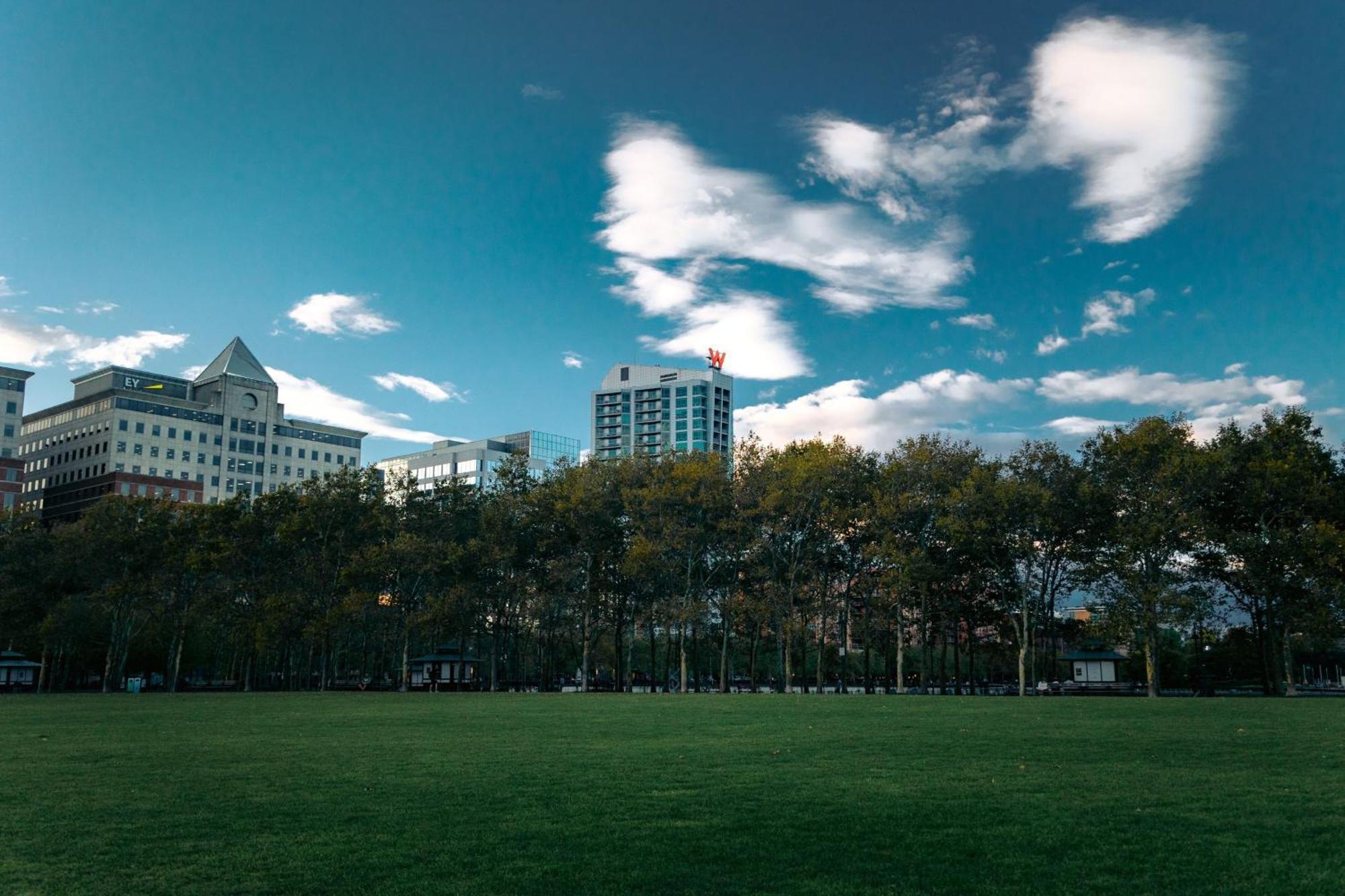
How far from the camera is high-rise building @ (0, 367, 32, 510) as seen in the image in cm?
14638

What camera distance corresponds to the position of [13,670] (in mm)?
81750

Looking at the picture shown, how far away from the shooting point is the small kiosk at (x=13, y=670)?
79438 millimetres

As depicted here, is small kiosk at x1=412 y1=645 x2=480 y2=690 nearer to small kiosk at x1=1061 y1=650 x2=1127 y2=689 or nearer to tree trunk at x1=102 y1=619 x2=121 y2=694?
tree trunk at x1=102 y1=619 x2=121 y2=694

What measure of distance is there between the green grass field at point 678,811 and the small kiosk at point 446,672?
59785 millimetres

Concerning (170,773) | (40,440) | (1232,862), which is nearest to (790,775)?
(1232,862)

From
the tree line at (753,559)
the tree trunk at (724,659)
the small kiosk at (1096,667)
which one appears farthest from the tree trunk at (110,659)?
the small kiosk at (1096,667)

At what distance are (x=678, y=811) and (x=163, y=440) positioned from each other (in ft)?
607

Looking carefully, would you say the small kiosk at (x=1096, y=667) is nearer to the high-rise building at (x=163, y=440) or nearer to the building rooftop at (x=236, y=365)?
the high-rise building at (x=163, y=440)

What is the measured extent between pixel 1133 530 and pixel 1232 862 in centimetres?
5683

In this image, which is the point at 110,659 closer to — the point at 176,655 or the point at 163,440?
the point at 176,655

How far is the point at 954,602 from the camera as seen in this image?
261 feet

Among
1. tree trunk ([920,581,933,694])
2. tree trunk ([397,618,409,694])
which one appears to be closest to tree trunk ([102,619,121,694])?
tree trunk ([397,618,409,694])

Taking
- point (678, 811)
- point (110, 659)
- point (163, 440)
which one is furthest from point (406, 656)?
point (163, 440)

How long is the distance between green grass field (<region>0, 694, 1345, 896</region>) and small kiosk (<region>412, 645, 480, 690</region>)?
196 feet
